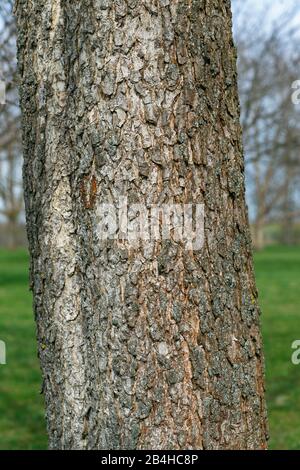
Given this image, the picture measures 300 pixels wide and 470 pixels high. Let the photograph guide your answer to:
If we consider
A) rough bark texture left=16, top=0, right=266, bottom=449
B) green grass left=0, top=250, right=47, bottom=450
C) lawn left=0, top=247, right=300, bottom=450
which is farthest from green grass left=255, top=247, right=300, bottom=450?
rough bark texture left=16, top=0, right=266, bottom=449

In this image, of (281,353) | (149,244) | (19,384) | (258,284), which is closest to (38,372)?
(19,384)

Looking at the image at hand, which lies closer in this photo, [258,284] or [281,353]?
[281,353]

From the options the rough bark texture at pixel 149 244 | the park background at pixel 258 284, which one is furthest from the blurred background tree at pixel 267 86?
the rough bark texture at pixel 149 244

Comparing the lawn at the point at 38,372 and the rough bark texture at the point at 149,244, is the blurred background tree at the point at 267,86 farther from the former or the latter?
the rough bark texture at the point at 149,244

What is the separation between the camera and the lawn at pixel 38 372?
18.4 feet

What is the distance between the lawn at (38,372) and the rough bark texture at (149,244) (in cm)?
277

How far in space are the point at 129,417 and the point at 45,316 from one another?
0.50 meters

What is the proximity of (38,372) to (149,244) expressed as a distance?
5845 mm

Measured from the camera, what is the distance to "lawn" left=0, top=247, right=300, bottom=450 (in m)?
5.61

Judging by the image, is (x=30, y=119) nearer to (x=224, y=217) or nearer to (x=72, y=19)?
(x=72, y=19)

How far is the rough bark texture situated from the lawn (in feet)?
9.10

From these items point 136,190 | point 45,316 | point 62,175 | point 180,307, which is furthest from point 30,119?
point 180,307

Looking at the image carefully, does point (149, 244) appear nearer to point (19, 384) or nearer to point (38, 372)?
point (19, 384)

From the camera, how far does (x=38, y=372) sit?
788 cm
